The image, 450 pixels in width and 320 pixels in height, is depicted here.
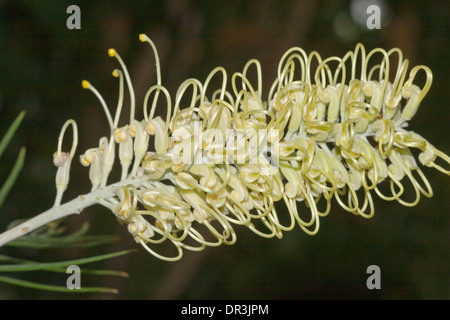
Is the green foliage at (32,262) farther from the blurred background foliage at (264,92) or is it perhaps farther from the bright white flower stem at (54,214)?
the blurred background foliage at (264,92)

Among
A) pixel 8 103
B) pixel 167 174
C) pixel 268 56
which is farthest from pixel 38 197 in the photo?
pixel 167 174

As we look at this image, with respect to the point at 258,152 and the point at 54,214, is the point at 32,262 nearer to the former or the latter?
the point at 54,214

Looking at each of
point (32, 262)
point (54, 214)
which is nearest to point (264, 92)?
point (32, 262)

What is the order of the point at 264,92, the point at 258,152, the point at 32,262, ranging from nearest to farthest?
the point at 258,152
the point at 32,262
the point at 264,92

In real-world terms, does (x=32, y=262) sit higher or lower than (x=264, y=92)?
lower

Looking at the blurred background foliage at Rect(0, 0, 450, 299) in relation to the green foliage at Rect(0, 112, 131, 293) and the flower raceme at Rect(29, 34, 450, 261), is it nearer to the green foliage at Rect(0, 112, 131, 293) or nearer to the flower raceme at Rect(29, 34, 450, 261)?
the green foliage at Rect(0, 112, 131, 293)

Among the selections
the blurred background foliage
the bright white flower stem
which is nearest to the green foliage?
the bright white flower stem
